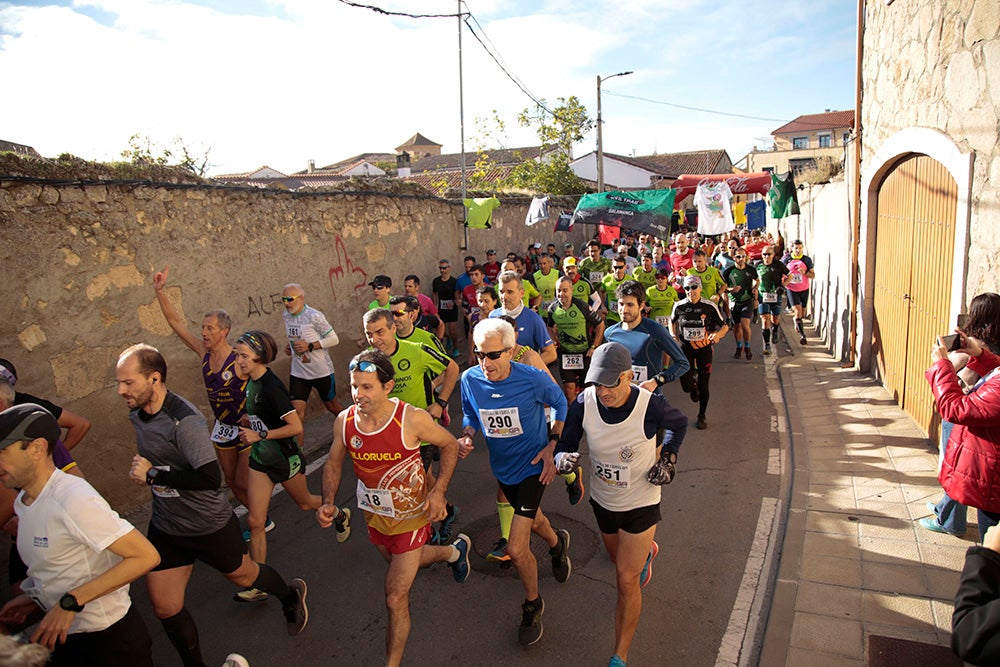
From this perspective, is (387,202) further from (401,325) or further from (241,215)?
(401,325)

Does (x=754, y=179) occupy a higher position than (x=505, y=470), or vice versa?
(x=754, y=179)

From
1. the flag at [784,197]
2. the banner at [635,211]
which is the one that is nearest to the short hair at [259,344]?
the banner at [635,211]

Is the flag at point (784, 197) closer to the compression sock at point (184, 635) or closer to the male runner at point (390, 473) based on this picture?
the male runner at point (390, 473)

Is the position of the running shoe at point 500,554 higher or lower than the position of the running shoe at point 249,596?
higher

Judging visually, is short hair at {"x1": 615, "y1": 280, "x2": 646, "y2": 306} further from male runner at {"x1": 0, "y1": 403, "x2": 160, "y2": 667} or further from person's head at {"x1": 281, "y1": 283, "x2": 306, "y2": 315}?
male runner at {"x1": 0, "y1": 403, "x2": 160, "y2": 667}

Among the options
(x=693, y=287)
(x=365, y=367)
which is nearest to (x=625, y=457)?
(x=365, y=367)

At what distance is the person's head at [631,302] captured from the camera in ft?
19.2

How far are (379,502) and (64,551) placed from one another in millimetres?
1469

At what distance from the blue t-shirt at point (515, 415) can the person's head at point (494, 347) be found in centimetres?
10

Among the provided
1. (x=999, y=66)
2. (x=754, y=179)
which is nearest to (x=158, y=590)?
(x=999, y=66)

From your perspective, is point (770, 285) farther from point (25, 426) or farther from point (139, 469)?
point (25, 426)

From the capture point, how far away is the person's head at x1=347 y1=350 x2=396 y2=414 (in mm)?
3354

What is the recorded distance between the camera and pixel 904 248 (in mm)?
7430

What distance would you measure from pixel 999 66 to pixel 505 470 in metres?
4.79
